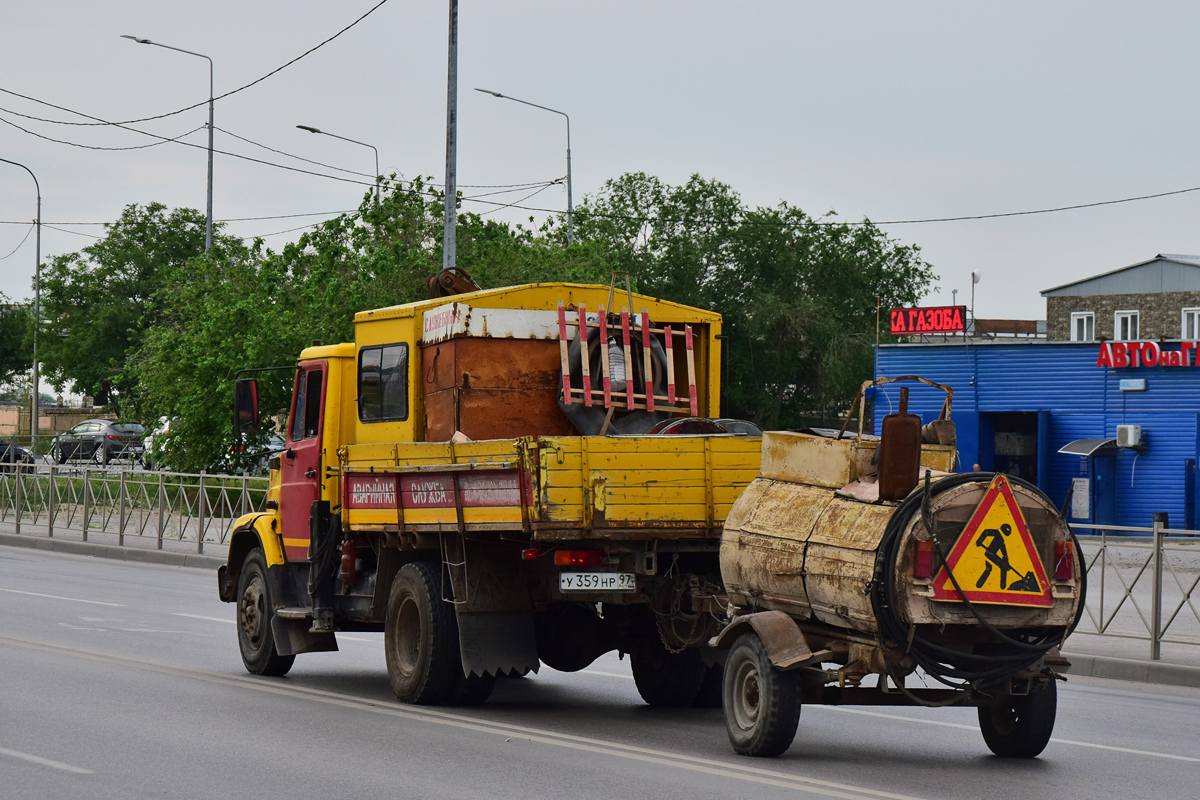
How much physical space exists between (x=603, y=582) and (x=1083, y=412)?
30.7 m

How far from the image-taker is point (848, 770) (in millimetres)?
7812

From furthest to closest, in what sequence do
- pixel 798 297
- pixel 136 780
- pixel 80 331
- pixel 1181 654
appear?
pixel 80 331, pixel 798 297, pixel 1181 654, pixel 136 780

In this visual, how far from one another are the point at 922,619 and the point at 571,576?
2550 mm

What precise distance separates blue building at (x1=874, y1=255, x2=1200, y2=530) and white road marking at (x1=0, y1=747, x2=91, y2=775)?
31.3m

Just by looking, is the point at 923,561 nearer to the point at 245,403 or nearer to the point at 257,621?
the point at 257,621

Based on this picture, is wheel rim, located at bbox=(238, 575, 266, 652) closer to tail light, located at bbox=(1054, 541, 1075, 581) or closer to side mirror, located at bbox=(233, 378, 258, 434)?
side mirror, located at bbox=(233, 378, 258, 434)

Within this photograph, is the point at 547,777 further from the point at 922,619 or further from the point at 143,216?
the point at 143,216

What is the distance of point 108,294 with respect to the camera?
242 ft

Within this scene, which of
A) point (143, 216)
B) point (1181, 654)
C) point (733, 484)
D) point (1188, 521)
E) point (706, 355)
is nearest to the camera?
point (733, 484)

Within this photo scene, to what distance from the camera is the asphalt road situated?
7148mm

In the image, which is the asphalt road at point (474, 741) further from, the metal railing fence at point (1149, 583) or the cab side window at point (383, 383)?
the cab side window at point (383, 383)

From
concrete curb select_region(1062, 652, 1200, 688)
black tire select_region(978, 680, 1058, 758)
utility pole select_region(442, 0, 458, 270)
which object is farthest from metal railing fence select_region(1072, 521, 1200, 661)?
utility pole select_region(442, 0, 458, 270)

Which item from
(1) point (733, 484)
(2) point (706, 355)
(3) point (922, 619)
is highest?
(2) point (706, 355)

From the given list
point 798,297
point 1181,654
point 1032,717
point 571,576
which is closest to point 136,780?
point 571,576
